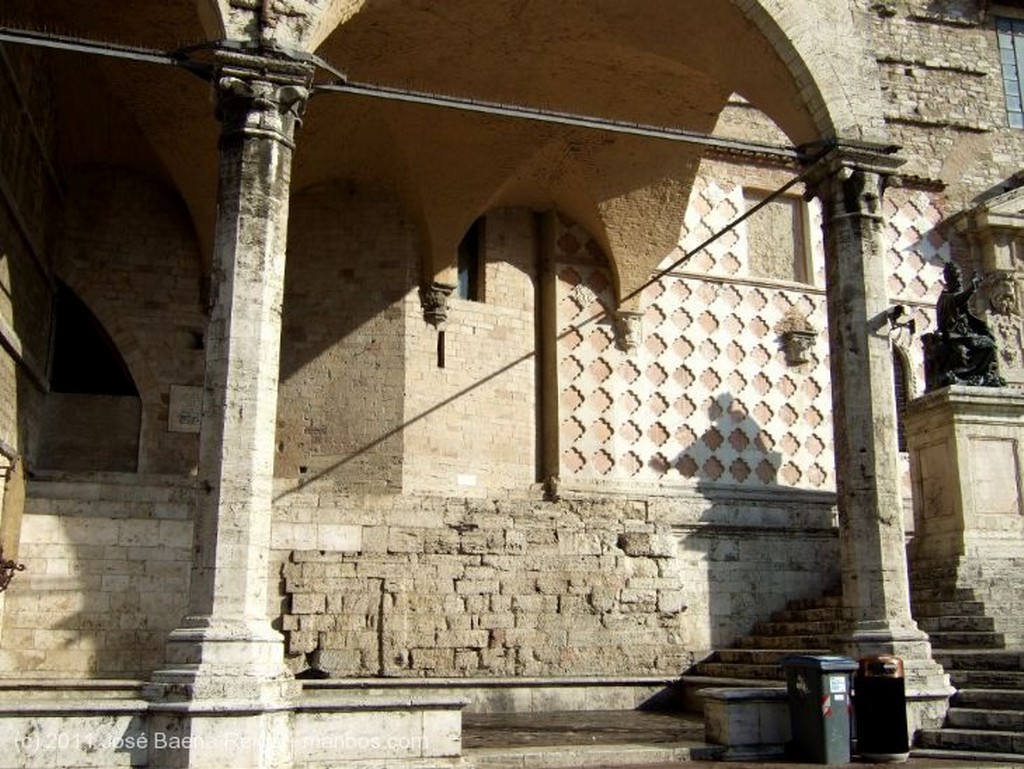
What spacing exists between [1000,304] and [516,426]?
829cm

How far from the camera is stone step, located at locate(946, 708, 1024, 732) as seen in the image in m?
8.91

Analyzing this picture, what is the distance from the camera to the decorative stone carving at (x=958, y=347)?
12.9m

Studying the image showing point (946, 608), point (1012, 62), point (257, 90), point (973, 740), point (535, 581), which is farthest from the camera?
point (1012, 62)

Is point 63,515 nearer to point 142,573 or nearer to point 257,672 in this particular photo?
point 142,573

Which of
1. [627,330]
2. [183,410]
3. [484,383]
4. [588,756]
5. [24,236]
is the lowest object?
[588,756]

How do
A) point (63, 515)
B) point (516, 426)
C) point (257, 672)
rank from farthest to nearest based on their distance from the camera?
point (516, 426) → point (63, 515) → point (257, 672)

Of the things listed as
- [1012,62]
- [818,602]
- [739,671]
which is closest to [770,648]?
[739,671]

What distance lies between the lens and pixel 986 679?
9875 millimetres

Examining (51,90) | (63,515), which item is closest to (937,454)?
(63,515)

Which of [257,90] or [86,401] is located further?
[86,401]

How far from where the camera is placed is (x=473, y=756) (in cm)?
798

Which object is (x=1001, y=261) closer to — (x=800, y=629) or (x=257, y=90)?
(x=800, y=629)

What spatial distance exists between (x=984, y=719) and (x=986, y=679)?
0.80 metres

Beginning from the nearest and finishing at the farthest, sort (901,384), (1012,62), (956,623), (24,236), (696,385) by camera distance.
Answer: (956,623)
(24,236)
(696,385)
(901,384)
(1012,62)
